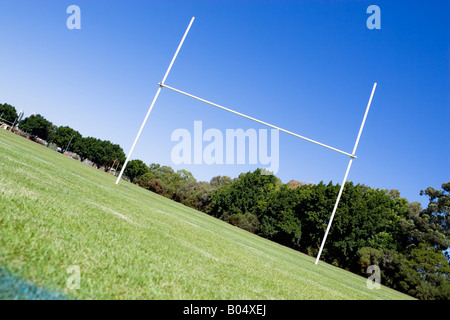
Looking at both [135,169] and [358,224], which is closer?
[358,224]

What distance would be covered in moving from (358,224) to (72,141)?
7138 cm

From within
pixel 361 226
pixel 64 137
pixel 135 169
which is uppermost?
pixel 361 226

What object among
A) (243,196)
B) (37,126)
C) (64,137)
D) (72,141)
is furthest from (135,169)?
(243,196)

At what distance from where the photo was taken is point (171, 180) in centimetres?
7231

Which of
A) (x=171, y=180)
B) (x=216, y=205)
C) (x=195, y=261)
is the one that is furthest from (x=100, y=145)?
(x=195, y=261)

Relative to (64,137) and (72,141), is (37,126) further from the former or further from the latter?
(72,141)

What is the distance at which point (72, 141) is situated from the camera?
7194cm

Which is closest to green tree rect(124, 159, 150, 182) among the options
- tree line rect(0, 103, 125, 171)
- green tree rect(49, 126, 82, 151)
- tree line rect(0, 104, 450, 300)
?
tree line rect(0, 103, 125, 171)

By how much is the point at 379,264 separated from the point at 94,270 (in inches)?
1052

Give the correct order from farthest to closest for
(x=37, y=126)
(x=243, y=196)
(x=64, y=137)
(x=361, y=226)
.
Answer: (x=37, y=126) → (x=64, y=137) → (x=243, y=196) → (x=361, y=226)

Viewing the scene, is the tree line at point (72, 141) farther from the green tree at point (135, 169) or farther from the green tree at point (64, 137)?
the green tree at point (135, 169)

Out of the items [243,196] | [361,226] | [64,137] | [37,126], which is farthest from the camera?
[37,126]

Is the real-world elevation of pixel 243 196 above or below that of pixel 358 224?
below
